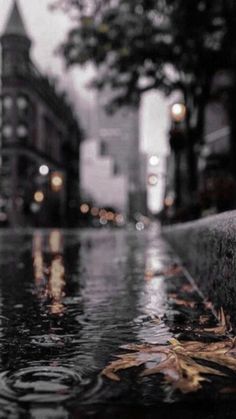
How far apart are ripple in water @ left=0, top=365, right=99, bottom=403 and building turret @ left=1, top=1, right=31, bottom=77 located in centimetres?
9394

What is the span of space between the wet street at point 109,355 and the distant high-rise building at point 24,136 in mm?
76721

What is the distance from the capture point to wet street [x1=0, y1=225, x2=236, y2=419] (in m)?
2.26

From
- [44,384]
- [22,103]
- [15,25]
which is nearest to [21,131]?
[22,103]

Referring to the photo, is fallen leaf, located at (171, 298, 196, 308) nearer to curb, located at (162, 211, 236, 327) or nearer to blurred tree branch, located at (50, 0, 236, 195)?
curb, located at (162, 211, 236, 327)

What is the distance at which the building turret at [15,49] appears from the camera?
3718 inches

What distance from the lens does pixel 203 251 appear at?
5645 mm

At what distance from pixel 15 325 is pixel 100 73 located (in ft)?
65.8

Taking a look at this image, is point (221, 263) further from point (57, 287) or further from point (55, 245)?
point (55, 245)

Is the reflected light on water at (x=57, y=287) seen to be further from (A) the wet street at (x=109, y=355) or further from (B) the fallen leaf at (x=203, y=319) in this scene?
(B) the fallen leaf at (x=203, y=319)

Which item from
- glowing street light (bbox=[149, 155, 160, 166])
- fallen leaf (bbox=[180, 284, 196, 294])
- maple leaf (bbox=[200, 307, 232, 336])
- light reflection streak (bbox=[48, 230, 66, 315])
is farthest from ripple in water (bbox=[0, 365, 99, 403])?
glowing street light (bbox=[149, 155, 160, 166])

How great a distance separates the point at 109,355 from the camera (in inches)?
122

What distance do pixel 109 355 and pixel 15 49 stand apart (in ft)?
315

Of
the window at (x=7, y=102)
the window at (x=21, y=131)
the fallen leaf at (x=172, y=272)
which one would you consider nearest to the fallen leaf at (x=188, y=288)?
the fallen leaf at (x=172, y=272)

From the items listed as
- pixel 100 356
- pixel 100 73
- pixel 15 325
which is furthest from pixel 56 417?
pixel 100 73
